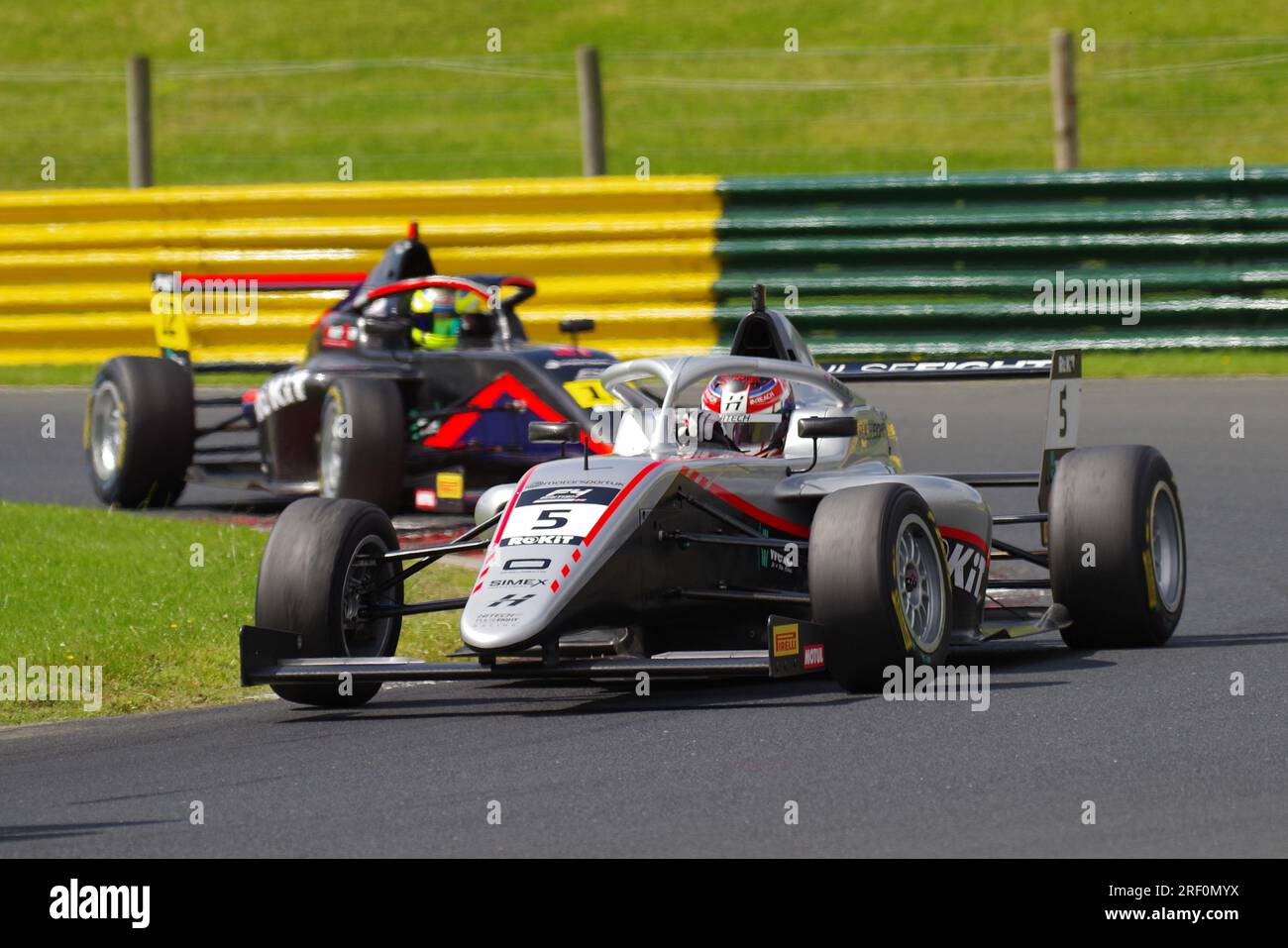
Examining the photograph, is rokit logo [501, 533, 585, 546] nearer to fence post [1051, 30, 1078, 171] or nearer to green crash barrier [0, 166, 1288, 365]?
green crash barrier [0, 166, 1288, 365]

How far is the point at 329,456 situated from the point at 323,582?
173 inches

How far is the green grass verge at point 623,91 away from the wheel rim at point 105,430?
608 inches

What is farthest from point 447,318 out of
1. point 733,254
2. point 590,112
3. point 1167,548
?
point 1167,548

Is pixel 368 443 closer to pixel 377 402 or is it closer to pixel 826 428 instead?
pixel 377 402

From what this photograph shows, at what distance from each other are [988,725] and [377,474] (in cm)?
564

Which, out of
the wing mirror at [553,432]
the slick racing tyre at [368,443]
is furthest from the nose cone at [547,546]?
→ the slick racing tyre at [368,443]

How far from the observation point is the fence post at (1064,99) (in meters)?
16.4

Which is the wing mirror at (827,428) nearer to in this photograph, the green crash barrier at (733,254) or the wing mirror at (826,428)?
the wing mirror at (826,428)

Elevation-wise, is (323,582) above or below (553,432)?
below

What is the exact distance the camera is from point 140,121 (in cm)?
1798

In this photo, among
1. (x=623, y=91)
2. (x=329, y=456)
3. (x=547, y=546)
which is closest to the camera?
(x=547, y=546)

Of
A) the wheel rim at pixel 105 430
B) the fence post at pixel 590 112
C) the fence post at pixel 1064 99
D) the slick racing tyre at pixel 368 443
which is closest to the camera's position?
the slick racing tyre at pixel 368 443

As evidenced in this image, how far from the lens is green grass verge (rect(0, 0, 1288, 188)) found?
3120 cm

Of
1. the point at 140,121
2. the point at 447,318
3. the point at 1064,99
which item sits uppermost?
the point at 140,121
